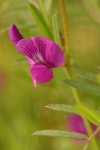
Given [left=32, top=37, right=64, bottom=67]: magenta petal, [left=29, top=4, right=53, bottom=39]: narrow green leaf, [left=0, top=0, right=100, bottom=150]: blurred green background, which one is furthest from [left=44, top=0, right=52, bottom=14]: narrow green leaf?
[left=0, top=0, right=100, bottom=150]: blurred green background

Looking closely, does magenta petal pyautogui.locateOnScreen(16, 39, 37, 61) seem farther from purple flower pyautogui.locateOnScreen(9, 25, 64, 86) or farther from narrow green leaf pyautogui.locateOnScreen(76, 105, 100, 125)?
narrow green leaf pyautogui.locateOnScreen(76, 105, 100, 125)

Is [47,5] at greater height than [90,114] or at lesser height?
greater

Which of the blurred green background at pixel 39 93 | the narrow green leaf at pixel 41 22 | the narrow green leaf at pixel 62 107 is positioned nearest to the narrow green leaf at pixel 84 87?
the narrow green leaf at pixel 62 107

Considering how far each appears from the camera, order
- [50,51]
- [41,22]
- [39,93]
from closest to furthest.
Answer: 1. [50,51]
2. [41,22]
3. [39,93]

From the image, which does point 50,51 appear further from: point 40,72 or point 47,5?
point 47,5

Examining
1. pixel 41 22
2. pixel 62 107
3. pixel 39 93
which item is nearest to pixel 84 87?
pixel 62 107
